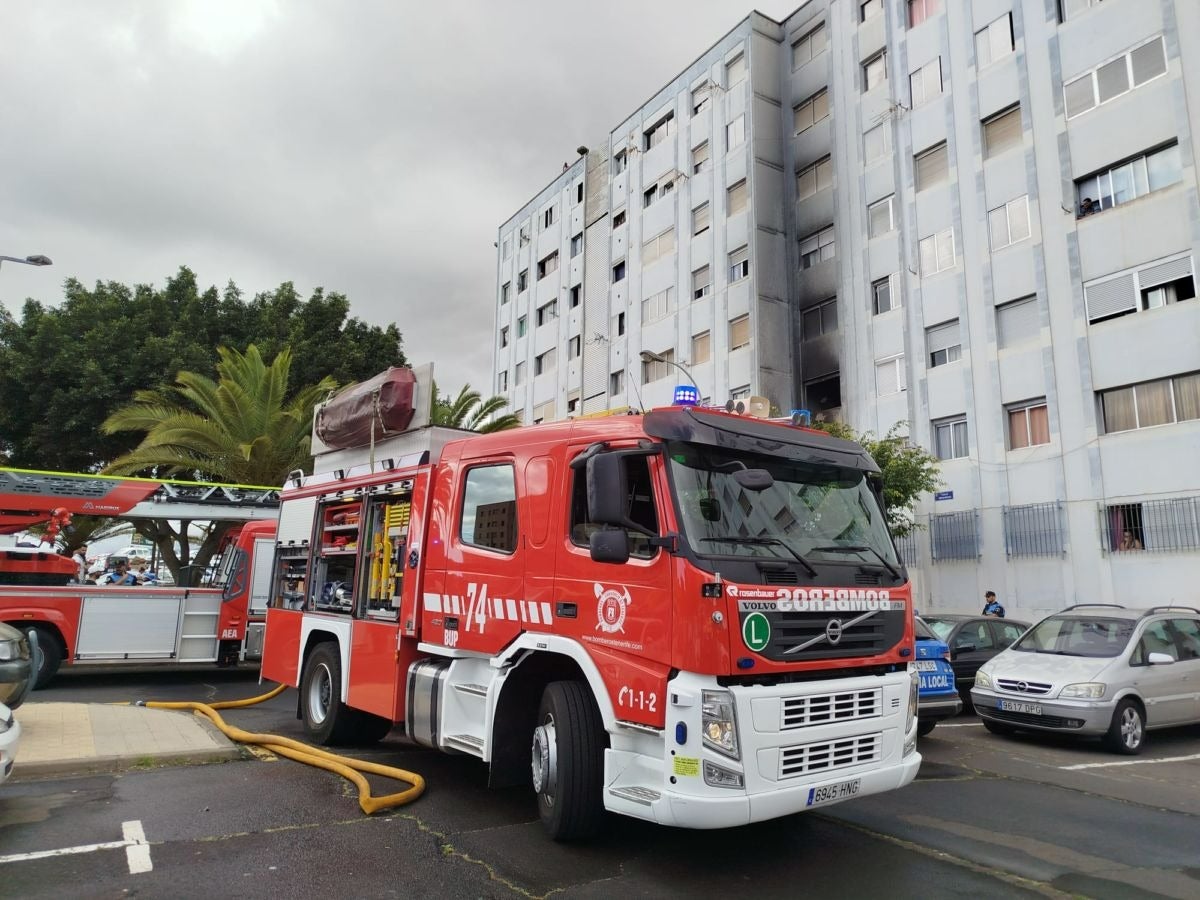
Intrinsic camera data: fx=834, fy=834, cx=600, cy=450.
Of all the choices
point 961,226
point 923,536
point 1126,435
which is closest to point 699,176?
point 961,226

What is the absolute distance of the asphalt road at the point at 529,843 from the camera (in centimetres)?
450

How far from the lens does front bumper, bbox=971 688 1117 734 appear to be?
8852mm

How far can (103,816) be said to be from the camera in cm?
559

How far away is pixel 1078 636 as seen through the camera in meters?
10.1

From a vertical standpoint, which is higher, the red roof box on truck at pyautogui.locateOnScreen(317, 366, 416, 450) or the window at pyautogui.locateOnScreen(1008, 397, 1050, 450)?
the window at pyautogui.locateOnScreen(1008, 397, 1050, 450)

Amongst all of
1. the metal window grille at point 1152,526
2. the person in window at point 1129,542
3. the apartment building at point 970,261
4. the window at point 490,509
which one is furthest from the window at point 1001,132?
the window at point 490,509

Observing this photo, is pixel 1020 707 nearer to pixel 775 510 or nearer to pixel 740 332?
pixel 775 510

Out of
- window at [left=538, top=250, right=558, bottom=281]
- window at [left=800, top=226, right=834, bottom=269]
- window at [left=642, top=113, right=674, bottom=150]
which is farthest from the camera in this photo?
window at [left=538, top=250, right=558, bottom=281]

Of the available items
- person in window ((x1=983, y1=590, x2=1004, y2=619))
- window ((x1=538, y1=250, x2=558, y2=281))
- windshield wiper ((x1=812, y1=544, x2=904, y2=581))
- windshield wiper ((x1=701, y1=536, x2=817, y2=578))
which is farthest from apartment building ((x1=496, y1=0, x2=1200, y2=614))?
windshield wiper ((x1=701, y1=536, x2=817, y2=578))

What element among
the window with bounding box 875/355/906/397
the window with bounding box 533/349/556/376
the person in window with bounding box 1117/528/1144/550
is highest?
the window with bounding box 533/349/556/376

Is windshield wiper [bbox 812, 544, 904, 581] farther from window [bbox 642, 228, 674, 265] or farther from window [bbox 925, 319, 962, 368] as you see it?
window [bbox 642, 228, 674, 265]

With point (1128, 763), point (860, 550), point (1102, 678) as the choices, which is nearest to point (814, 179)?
point (1102, 678)

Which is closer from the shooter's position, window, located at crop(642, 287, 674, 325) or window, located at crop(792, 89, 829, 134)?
window, located at crop(792, 89, 829, 134)

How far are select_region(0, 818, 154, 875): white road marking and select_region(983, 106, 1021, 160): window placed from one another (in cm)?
2246
